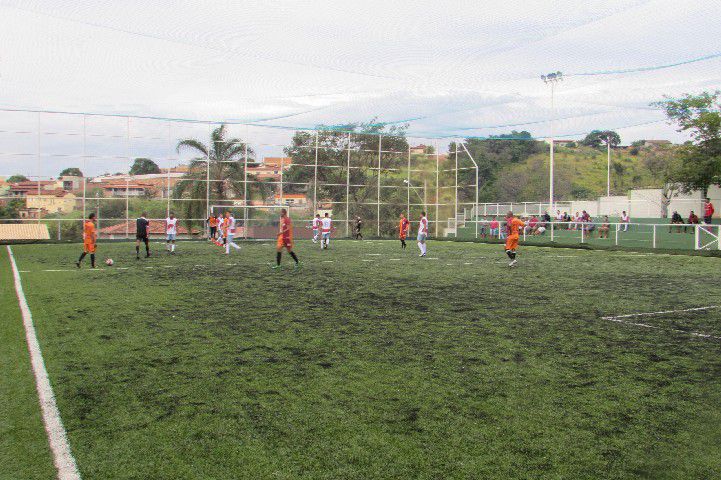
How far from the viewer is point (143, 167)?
131 ft

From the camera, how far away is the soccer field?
15.0ft

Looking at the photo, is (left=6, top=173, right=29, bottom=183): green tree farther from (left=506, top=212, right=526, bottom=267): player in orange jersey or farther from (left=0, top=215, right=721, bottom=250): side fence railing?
(left=506, top=212, right=526, bottom=267): player in orange jersey

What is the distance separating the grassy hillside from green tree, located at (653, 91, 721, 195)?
987 inches

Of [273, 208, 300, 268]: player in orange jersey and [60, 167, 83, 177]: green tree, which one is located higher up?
[60, 167, 83, 177]: green tree

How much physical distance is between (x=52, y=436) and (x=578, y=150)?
111 m

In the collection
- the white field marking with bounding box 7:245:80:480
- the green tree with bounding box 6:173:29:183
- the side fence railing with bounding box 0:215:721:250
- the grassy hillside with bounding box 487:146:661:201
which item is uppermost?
the grassy hillside with bounding box 487:146:661:201

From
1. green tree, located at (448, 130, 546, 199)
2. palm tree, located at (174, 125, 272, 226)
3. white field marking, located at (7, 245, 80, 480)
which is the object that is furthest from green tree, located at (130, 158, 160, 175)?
green tree, located at (448, 130, 546, 199)

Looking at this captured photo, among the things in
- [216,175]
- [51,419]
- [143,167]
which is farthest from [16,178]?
[51,419]

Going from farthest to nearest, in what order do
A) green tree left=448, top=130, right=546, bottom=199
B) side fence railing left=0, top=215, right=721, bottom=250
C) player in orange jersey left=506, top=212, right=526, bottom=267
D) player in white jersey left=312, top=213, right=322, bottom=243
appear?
1. green tree left=448, top=130, right=546, bottom=199
2. player in white jersey left=312, top=213, right=322, bottom=243
3. side fence railing left=0, top=215, right=721, bottom=250
4. player in orange jersey left=506, top=212, right=526, bottom=267

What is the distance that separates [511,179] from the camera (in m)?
84.6

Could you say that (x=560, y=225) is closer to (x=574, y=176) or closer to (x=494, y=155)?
(x=494, y=155)

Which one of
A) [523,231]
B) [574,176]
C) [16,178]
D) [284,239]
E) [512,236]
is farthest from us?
[574,176]

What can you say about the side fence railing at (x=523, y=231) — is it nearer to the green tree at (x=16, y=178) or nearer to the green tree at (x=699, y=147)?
the green tree at (x=16, y=178)

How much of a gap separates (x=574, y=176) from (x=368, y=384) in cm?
9548
